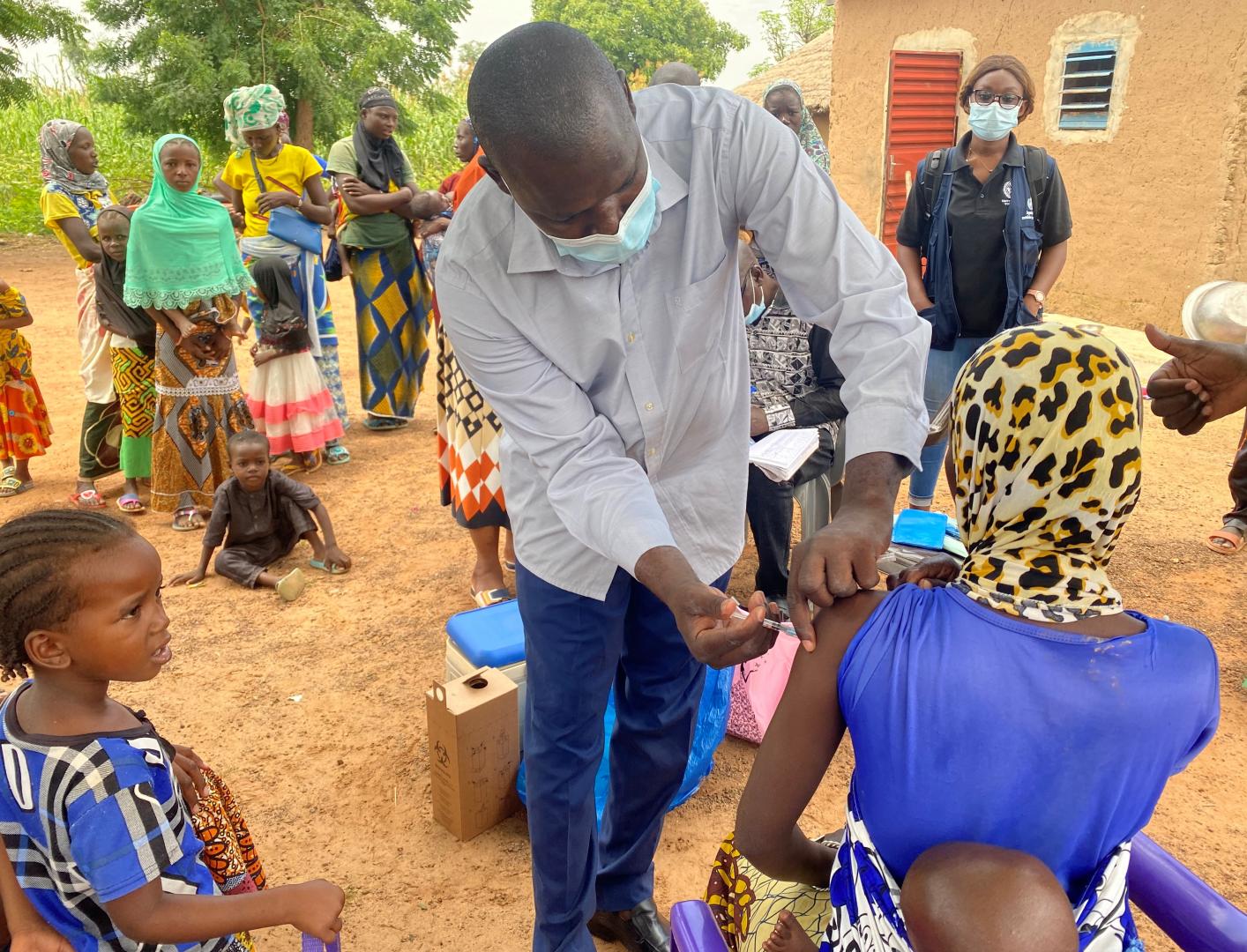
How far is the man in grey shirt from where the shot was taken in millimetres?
1477

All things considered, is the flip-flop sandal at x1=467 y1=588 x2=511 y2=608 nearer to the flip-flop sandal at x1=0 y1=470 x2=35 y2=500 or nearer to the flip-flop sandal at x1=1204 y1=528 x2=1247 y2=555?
the flip-flop sandal at x1=0 y1=470 x2=35 y2=500

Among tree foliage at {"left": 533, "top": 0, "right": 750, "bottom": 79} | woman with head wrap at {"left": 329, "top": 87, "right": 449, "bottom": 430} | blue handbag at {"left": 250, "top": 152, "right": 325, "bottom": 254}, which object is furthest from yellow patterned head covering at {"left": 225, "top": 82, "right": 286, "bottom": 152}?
tree foliage at {"left": 533, "top": 0, "right": 750, "bottom": 79}

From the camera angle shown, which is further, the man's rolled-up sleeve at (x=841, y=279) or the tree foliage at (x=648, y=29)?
the tree foliage at (x=648, y=29)

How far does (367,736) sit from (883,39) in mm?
9464

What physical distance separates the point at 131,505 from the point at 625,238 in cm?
465

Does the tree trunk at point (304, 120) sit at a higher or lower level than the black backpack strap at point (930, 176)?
higher

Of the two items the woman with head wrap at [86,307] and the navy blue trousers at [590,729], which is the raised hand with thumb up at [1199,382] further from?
the woman with head wrap at [86,307]

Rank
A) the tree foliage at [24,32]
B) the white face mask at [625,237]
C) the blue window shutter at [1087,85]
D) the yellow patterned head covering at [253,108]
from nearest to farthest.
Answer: the white face mask at [625,237] → the yellow patterned head covering at [253,108] → the blue window shutter at [1087,85] → the tree foliage at [24,32]

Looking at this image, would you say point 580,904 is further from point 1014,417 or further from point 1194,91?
point 1194,91

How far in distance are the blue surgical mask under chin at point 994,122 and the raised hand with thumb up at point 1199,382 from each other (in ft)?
8.60

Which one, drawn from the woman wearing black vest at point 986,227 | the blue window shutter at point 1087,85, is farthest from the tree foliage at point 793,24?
the woman wearing black vest at point 986,227

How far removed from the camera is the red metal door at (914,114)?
966cm

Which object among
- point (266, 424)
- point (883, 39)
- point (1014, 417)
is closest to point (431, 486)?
point (266, 424)

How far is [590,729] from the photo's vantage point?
204 cm
